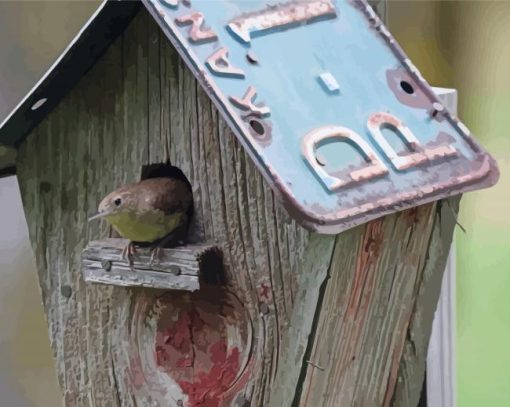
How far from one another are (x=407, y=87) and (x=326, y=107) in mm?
104

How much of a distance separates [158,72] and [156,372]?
1.05 ft

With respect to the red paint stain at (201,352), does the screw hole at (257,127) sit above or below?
above

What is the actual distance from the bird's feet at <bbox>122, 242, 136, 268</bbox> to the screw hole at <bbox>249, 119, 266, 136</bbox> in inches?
8.5

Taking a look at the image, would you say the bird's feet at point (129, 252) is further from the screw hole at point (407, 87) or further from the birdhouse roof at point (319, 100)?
the screw hole at point (407, 87)

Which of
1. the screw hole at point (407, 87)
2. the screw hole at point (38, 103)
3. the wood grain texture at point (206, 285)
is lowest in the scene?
the wood grain texture at point (206, 285)

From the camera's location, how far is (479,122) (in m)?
1.58

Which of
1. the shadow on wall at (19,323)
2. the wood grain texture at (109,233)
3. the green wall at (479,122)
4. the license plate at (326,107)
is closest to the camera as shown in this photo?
the license plate at (326,107)

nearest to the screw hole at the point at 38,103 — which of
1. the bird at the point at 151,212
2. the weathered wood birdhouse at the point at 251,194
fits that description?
the weathered wood birdhouse at the point at 251,194

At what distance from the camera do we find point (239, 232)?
3.01 feet

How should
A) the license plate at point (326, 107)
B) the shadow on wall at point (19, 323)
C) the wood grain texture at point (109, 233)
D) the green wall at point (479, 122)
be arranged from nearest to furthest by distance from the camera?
the license plate at point (326, 107) < the wood grain texture at point (109, 233) < the green wall at point (479, 122) < the shadow on wall at point (19, 323)

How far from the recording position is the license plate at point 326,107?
2.63ft

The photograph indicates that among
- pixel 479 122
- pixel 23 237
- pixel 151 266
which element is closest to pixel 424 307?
pixel 151 266

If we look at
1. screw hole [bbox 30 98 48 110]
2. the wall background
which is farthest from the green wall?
screw hole [bbox 30 98 48 110]

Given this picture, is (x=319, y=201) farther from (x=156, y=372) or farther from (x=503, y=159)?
(x=503, y=159)
